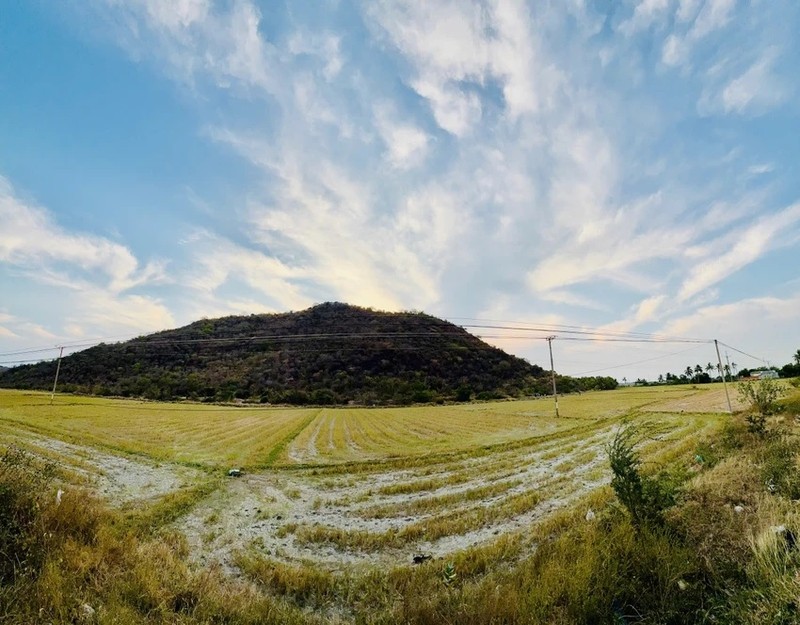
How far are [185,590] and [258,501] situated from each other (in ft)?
29.6

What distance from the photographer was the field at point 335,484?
32.9 ft

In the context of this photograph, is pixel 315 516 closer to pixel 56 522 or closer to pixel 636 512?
pixel 56 522

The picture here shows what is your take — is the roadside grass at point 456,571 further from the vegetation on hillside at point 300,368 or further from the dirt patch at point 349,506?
the vegetation on hillside at point 300,368

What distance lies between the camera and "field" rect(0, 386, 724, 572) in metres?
10.0

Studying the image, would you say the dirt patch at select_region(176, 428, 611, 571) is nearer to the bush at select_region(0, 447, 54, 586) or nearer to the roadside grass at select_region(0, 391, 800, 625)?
the roadside grass at select_region(0, 391, 800, 625)

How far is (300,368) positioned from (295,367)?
1.71 meters

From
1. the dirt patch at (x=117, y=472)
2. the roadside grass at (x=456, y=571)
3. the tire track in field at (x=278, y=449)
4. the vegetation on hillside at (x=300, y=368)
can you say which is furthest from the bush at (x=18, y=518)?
the vegetation on hillside at (x=300, y=368)

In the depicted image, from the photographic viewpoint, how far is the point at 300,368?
122 m

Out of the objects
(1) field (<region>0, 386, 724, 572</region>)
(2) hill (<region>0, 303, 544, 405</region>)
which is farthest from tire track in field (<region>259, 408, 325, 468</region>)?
(2) hill (<region>0, 303, 544, 405</region>)

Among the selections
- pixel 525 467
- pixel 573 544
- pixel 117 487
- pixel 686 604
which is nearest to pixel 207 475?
pixel 117 487

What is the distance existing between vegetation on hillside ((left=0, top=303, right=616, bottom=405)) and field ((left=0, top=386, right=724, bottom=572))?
58593 mm

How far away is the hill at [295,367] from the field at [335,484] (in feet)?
212

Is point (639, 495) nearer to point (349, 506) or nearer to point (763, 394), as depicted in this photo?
point (349, 506)

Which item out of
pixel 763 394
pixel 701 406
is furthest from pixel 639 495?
pixel 701 406
